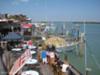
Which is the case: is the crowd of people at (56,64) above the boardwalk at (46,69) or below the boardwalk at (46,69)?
above

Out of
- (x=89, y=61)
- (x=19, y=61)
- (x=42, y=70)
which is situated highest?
(x=19, y=61)

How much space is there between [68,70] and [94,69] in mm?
14786

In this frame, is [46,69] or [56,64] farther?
[46,69]

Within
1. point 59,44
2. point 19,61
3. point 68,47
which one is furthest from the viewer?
point 68,47

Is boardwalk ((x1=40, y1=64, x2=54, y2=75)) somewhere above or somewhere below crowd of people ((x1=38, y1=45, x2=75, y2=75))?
below

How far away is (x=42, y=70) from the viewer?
12750mm

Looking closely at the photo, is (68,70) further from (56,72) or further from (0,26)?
(0,26)

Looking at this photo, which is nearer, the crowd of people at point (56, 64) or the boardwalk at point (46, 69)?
the crowd of people at point (56, 64)

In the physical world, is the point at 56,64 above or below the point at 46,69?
above

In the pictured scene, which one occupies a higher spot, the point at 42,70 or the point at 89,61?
the point at 42,70

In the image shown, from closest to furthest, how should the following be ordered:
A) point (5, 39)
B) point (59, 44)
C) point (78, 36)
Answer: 1. point (5, 39)
2. point (59, 44)
3. point (78, 36)

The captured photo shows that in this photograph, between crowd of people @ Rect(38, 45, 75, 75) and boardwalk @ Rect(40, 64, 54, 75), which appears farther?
boardwalk @ Rect(40, 64, 54, 75)

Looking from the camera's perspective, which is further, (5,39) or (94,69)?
(94,69)

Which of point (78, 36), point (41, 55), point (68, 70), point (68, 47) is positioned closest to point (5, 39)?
point (41, 55)
